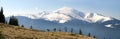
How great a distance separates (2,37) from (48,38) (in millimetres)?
9194

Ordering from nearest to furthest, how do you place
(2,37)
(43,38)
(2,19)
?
(2,37) < (43,38) < (2,19)

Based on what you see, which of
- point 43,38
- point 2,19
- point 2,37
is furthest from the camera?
point 2,19

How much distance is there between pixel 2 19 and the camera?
11006 cm

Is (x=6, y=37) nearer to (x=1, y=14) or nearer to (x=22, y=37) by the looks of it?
(x=22, y=37)

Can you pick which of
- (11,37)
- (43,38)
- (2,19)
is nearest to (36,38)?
(43,38)

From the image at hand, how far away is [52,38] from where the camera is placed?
45.6 metres

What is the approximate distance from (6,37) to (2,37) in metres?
1.17

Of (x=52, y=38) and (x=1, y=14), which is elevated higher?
(x=1, y=14)

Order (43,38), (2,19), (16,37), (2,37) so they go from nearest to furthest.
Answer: (2,37)
(16,37)
(43,38)
(2,19)

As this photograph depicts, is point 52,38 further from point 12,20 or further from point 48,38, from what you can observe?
point 12,20

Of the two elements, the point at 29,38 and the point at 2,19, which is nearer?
the point at 29,38

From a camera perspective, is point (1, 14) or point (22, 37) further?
point (1, 14)

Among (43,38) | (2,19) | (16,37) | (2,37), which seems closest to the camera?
(2,37)

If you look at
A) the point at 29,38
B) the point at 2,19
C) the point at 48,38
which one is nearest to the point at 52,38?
the point at 48,38
